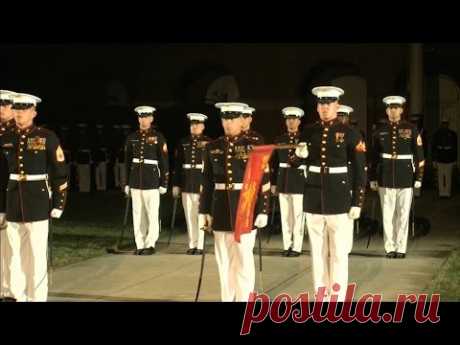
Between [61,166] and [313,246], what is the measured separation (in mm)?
2596

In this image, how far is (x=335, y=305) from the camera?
320 inches

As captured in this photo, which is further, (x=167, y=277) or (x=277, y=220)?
(x=277, y=220)

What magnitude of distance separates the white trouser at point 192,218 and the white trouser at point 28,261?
15.3 feet

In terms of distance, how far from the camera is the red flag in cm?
822

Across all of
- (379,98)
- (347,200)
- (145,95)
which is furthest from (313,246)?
(145,95)

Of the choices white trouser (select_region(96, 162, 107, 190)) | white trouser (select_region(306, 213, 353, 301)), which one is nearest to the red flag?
white trouser (select_region(306, 213, 353, 301))

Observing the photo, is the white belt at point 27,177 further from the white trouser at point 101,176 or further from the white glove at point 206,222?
the white trouser at point 101,176

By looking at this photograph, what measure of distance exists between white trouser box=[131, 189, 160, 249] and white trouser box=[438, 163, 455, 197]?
34.3 feet

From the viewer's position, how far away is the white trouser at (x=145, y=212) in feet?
43.2

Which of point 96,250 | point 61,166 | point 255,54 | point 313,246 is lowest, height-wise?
point 96,250

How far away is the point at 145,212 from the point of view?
13.3 meters

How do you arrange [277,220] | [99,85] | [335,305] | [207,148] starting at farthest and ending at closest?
[99,85]
[277,220]
[207,148]
[335,305]

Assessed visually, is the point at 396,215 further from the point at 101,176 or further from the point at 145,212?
the point at 101,176

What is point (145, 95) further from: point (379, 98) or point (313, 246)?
point (313, 246)
